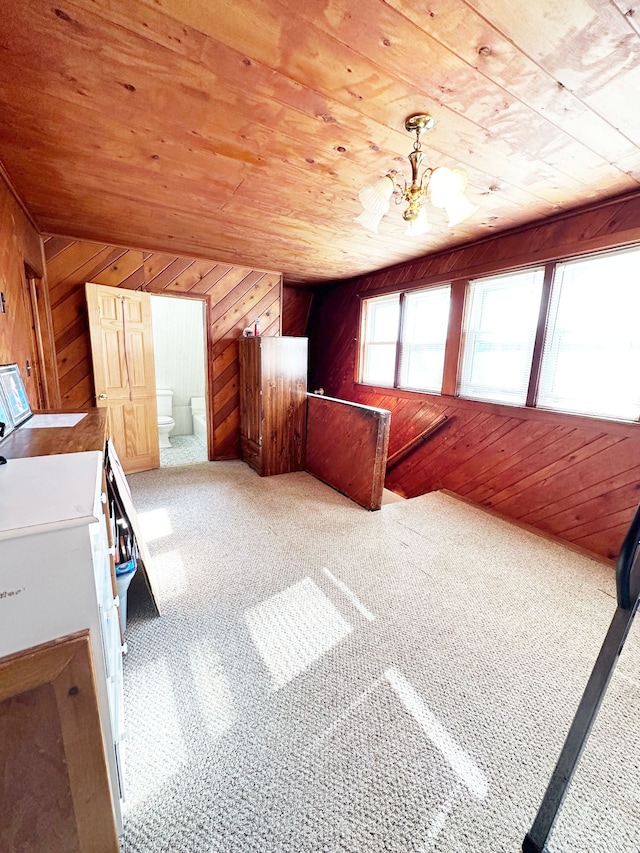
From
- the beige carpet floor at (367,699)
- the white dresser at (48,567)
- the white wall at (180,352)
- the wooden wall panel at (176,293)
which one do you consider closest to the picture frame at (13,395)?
the white dresser at (48,567)

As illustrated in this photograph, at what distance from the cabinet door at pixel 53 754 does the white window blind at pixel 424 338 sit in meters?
3.63

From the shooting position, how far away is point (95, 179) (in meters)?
2.13

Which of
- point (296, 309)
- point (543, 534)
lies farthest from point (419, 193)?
point (296, 309)

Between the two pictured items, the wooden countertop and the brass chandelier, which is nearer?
the wooden countertop

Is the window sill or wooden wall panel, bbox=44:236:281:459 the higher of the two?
wooden wall panel, bbox=44:236:281:459

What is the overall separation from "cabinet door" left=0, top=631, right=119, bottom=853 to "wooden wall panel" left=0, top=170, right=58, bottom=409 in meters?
1.88

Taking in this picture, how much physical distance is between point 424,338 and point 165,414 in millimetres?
4041

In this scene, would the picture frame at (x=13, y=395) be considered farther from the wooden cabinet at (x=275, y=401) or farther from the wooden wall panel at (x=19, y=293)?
the wooden cabinet at (x=275, y=401)

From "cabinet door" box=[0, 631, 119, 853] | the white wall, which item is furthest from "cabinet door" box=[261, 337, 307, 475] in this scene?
"cabinet door" box=[0, 631, 119, 853]

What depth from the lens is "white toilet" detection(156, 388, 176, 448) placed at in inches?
195

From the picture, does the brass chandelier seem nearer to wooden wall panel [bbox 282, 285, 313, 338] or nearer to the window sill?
the window sill

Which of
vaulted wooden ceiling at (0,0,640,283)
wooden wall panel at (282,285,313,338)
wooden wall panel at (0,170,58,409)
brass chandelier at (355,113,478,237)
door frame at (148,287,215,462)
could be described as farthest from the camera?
wooden wall panel at (282,285,313,338)

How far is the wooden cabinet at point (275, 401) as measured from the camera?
144 inches

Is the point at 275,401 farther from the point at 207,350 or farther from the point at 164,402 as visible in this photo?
the point at 164,402
